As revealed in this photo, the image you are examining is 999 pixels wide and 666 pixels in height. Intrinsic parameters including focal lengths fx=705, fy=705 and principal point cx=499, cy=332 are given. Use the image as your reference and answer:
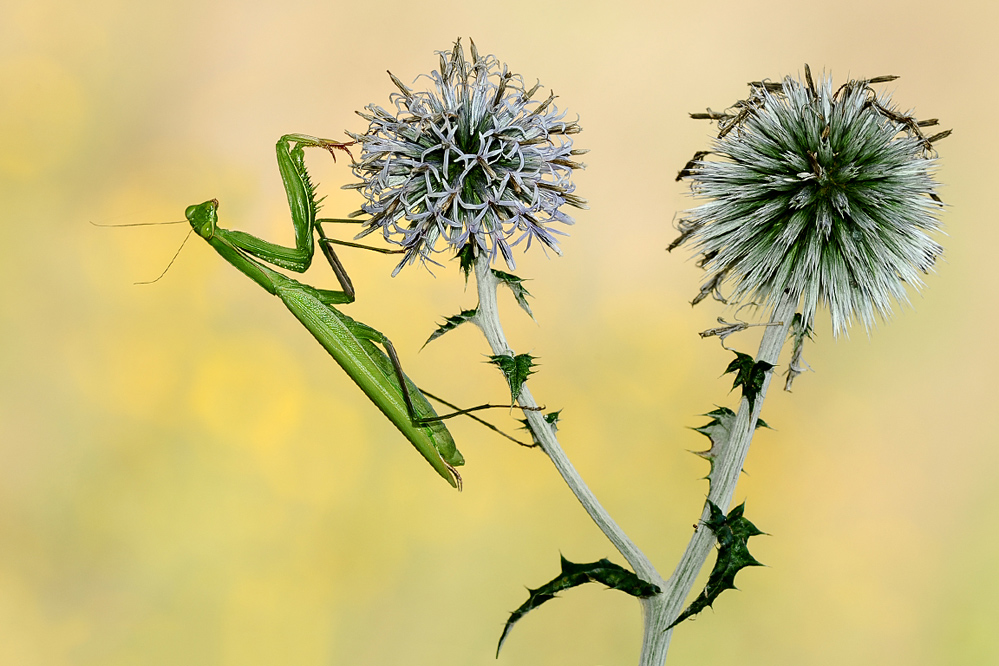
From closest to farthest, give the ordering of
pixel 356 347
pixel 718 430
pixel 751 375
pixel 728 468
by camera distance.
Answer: pixel 751 375, pixel 728 468, pixel 718 430, pixel 356 347

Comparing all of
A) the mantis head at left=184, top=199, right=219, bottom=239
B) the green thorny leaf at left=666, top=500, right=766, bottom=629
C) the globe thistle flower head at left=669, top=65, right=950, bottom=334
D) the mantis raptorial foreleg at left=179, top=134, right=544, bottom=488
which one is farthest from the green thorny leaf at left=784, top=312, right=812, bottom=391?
the mantis head at left=184, top=199, right=219, bottom=239

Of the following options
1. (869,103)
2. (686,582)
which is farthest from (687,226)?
(686,582)

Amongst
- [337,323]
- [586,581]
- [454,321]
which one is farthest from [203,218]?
[586,581]

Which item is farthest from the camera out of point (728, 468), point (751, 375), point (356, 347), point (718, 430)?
point (356, 347)

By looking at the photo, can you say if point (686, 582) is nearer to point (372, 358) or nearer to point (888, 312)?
point (888, 312)

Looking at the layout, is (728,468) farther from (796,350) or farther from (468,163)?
(468,163)

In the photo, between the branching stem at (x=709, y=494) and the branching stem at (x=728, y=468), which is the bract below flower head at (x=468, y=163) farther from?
the branching stem at (x=728, y=468)
